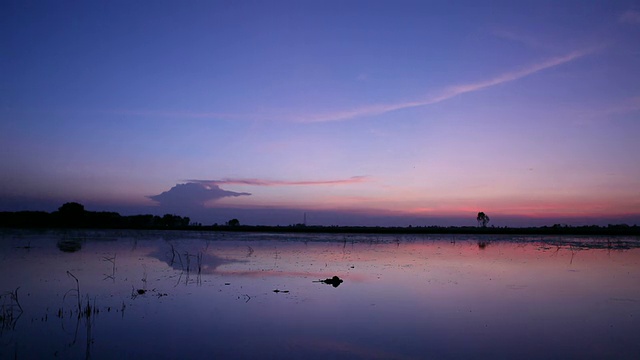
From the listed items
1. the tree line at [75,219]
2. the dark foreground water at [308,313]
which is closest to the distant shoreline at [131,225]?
the tree line at [75,219]

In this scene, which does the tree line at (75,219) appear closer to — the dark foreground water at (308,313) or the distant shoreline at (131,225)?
the distant shoreline at (131,225)

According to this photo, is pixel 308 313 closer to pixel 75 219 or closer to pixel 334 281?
pixel 334 281

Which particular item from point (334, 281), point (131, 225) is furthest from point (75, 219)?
point (334, 281)

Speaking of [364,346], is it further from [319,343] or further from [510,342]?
[510,342]

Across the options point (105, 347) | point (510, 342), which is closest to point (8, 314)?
point (105, 347)

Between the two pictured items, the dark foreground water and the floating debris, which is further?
the floating debris

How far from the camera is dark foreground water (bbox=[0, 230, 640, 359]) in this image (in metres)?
8.34

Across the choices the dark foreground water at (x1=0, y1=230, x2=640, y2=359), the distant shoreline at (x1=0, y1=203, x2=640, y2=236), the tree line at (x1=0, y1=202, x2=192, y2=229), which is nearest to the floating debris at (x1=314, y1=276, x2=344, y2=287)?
the dark foreground water at (x1=0, y1=230, x2=640, y2=359)

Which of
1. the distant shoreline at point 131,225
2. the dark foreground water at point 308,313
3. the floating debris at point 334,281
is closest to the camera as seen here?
→ the dark foreground water at point 308,313

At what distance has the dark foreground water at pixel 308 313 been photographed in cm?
834

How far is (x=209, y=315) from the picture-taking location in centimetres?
1090

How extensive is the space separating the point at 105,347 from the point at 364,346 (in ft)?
15.8

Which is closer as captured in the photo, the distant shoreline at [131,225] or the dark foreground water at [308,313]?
the dark foreground water at [308,313]

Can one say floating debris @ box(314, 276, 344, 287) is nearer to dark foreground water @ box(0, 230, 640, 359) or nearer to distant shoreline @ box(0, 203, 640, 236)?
dark foreground water @ box(0, 230, 640, 359)
